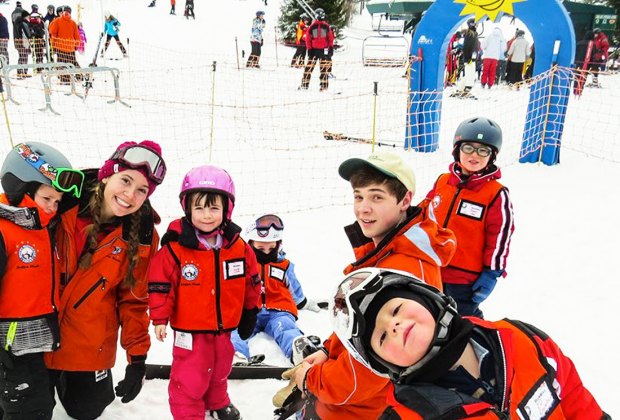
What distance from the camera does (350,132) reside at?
1070 cm

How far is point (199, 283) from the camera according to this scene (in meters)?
2.70

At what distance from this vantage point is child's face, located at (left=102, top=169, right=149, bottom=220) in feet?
8.36

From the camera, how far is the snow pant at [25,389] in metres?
2.44

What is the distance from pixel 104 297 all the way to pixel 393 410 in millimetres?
1849

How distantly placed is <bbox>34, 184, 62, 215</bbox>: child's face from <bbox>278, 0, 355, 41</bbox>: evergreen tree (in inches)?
789

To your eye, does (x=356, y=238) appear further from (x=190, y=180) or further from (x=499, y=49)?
(x=499, y=49)

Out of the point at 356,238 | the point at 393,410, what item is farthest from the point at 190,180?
the point at 393,410

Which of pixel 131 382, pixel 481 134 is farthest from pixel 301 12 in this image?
pixel 131 382

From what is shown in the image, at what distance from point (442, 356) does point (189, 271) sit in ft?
5.33

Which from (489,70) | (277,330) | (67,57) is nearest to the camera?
(277,330)

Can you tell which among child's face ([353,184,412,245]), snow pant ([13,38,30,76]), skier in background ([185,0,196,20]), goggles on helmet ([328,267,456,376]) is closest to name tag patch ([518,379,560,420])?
goggles on helmet ([328,267,456,376])

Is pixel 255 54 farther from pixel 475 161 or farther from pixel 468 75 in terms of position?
pixel 475 161

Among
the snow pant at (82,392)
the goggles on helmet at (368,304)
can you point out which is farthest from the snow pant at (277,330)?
the goggles on helmet at (368,304)

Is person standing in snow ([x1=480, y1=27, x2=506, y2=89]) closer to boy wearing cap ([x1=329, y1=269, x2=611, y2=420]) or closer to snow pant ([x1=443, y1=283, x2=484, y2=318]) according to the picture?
snow pant ([x1=443, y1=283, x2=484, y2=318])
